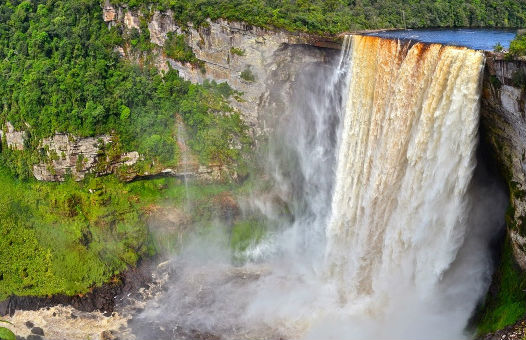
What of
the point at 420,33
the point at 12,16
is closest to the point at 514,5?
the point at 420,33

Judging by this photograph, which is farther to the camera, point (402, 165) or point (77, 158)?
point (77, 158)

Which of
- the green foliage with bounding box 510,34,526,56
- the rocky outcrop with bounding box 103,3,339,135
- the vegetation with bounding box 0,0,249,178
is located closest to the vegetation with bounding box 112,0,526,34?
the rocky outcrop with bounding box 103,3,339,135

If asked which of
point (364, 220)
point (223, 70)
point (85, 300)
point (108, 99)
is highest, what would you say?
point (223, 70)

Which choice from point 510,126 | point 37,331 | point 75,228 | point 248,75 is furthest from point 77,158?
point 510,126

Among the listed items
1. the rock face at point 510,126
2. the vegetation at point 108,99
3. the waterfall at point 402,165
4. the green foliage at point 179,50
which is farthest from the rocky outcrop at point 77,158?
the rock face at point 510,126

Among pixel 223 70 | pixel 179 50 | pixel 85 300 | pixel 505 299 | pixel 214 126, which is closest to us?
pixel 505 299

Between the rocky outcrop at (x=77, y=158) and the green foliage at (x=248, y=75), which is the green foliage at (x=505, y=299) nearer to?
the green foliage at (x=248, y=75)

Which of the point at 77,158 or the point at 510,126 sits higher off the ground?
the point at 510,126

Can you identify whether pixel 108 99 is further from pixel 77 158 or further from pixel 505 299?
pixel 505 299
